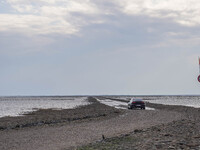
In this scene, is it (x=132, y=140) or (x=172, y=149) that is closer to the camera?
(x=172, y=149)

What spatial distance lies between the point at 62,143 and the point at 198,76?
7455 millimetres

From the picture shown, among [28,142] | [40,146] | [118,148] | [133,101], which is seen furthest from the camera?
[133,101]

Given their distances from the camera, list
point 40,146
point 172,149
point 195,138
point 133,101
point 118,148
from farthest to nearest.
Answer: point 133,101 → point 40,146 → point 195,138 → point 118,148 → point 172,149

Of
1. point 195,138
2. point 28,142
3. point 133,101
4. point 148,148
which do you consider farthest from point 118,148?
point 133,101

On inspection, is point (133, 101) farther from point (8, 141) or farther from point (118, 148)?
point (118, 148)

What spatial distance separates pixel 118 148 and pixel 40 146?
4288 millimetres

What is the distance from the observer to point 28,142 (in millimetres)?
16172

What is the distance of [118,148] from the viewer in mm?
11992

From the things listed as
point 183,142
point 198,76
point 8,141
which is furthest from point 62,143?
point 198,76

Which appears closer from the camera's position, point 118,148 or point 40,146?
point 118,148

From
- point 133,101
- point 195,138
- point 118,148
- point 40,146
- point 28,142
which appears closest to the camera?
point 118,148

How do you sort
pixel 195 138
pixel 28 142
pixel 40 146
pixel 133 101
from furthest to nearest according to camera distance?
pixel 133 101 → pixel 28 142 → pixel 40 146 → pixel 195 138

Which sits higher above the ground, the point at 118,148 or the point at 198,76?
the point at 198,76

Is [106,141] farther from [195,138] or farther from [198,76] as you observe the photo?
[198,76]
